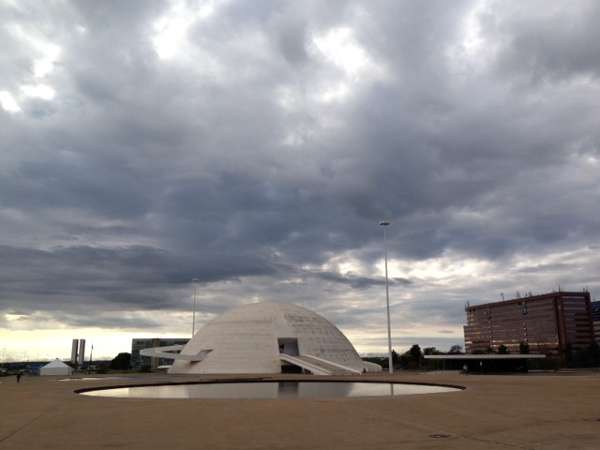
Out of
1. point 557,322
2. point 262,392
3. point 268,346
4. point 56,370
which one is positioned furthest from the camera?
point 557,322

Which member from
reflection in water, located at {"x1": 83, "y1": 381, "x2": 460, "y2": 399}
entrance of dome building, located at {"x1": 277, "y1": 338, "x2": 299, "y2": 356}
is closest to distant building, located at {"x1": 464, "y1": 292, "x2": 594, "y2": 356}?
entrance of dome building, located at {"x1": 277, "y1": 338, "x2": 299, "y2": 356}

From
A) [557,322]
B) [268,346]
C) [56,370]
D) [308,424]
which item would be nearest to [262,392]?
[308,424]

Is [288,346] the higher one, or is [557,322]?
[557,322]

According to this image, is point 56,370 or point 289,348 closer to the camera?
point 56,370

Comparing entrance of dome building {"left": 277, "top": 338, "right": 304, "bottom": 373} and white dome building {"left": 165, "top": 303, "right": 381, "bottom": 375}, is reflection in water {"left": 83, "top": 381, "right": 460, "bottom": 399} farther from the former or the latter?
entrance of dome building {"left": 277, "top": 338, "right": 304, "bottom": 373}

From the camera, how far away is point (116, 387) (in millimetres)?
29344

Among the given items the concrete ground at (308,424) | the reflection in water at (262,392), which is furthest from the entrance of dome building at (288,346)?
the concrete ground at (308,424)

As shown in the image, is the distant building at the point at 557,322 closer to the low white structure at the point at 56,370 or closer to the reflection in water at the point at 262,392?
the low white structure at the point at 56,370

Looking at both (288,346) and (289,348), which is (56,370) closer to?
(288,346)

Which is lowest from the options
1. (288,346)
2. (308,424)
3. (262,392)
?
(262,392)

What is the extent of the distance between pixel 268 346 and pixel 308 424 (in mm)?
50167

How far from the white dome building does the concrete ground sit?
3705cm

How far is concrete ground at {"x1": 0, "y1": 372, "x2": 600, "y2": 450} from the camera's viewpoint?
32.5ft

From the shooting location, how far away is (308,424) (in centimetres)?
1236
